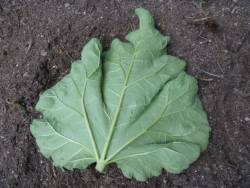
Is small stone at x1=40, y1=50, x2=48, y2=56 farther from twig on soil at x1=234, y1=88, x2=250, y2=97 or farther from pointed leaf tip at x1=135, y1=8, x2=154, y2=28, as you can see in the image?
Result: twig on soil at x1=234, y1=88, x2=250, y2=97

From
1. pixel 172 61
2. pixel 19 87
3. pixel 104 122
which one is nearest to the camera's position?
pixel 104 122

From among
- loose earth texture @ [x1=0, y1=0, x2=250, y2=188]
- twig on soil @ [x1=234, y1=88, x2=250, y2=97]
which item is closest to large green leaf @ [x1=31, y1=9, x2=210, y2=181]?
loose earth texture @ [x1=0, y1=0, x2=250, y2=188]

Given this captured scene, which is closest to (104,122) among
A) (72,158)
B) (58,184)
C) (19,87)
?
(72,158)

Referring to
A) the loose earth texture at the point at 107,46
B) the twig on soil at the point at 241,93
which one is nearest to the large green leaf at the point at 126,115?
the loose earth texture at the point at 107,46

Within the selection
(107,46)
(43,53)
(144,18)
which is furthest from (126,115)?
(43,53)

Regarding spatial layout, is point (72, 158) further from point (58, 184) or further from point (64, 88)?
point (64, 88)

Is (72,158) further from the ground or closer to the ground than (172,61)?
closer to the ground
